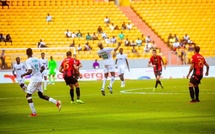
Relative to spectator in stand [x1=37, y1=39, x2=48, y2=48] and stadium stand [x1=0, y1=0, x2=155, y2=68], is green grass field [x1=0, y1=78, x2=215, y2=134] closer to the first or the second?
spectator in stand [x1=37, y1=39, x2=48, y2=48]

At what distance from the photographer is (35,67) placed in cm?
2159

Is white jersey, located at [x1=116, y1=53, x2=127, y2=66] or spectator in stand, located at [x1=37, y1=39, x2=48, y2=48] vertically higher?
spectator in stand, located at [x1=37, y1=39, x2=48, y2=48]

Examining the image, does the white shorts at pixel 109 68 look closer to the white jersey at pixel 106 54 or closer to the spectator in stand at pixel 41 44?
the white jersey at pixel 106 54

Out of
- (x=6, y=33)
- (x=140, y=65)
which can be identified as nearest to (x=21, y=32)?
(x=6, y=33)

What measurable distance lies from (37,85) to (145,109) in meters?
4.15

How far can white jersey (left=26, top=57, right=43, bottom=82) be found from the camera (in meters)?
21.5

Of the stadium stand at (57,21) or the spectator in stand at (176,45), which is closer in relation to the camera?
the stadium stand at (57,21)

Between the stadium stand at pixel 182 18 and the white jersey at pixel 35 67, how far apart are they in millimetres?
41821

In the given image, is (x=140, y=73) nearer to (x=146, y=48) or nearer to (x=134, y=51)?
(x=134, y=51)

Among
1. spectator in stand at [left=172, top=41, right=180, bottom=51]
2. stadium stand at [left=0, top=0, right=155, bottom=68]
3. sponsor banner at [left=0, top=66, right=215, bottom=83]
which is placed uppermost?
stadium stand at [left=0, top=0, right=155, bottom=68]

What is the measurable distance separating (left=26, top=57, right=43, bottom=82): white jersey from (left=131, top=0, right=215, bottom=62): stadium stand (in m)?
41.8

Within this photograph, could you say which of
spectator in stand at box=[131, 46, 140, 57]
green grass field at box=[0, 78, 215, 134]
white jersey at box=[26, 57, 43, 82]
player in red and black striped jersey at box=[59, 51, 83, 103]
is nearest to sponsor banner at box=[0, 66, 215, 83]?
spectator in stand at box=[131, 46, 140, 57]

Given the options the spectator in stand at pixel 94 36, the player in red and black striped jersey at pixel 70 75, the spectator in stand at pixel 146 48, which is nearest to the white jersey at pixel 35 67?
the player in red and black striped jersey at pixel 70 75

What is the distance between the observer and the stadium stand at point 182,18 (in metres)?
64.7
